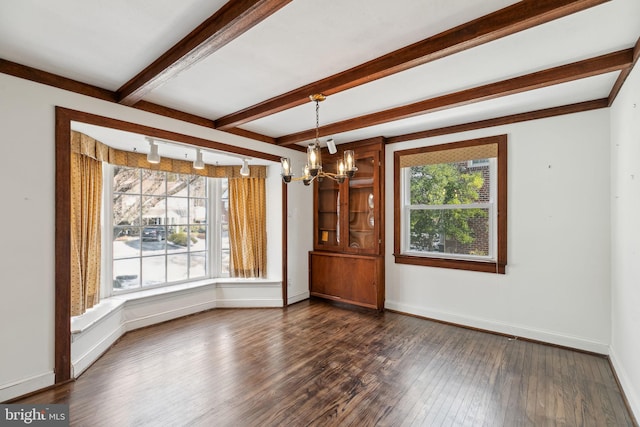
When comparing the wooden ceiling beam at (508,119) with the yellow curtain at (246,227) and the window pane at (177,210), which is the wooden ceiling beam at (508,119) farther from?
the window pane at (177,210)

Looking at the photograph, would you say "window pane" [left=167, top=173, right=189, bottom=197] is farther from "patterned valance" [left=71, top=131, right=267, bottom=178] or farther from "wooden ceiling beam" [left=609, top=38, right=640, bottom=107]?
"wooden ceiling beam" [left=609, top=38, right=640, bottom=107]

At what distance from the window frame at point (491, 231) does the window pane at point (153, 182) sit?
3.35 m

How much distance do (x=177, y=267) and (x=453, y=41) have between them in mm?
4288

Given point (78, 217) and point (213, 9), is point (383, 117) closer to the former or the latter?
point (213, 9)

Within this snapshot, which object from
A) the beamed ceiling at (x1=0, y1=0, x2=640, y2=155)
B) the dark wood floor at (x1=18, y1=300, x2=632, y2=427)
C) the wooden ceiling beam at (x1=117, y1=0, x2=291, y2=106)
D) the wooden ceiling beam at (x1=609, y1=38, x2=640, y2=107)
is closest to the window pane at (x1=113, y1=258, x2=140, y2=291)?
the dark wood floor at (x1=18, y1=300, x2=632, y2=427)

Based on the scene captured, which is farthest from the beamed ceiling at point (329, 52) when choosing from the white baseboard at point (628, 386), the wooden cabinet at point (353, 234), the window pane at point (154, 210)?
the white baseboard at point (628, 386)

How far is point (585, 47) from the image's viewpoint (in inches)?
80.6

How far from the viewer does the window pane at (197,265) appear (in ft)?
14.8

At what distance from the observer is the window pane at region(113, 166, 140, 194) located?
12.3 feet

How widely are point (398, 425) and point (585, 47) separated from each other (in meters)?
2.89

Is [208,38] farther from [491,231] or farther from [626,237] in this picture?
[491,231]

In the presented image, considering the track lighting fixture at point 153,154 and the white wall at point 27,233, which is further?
the track lighting fixture at point 153,154

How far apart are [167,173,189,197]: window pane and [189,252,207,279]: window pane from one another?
3.09 feet

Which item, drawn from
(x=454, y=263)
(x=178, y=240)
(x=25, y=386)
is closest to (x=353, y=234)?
(x=454, y=263)
